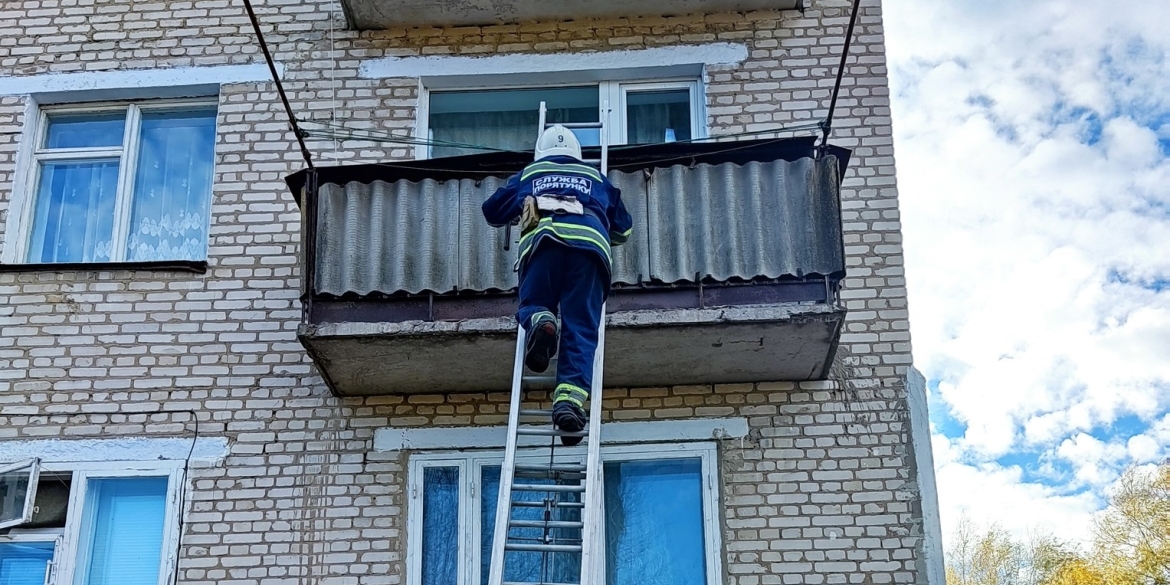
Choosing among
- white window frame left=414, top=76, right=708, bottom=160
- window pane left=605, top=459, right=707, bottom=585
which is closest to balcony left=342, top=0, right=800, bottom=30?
white window frame left=414, top=76, right=708, bottom=160

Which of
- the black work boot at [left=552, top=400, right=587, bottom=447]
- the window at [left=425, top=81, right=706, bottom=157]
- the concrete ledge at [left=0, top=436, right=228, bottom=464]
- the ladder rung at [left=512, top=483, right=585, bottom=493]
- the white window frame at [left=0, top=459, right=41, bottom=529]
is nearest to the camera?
the black work boot at [left=552, top=400, right=587, bottom=447]

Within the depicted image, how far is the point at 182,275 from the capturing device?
665cm

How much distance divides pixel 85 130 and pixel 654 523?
4.45 m

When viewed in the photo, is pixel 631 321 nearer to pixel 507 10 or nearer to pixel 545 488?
pixel 545 488

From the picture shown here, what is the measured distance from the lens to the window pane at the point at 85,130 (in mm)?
7434

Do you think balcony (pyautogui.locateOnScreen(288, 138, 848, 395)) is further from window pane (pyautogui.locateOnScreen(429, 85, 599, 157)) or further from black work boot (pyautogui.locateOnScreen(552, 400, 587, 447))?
window pane (pyautogui.locateOnScreen(429, 85, 599, 157))

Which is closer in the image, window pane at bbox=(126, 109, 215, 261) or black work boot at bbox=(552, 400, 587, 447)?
black work boot at bbox=(552, 400, 587, 447)

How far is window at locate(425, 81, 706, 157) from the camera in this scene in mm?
7273

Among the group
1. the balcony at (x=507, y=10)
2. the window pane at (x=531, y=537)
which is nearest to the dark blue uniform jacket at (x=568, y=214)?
the window pane at (x=531, y=537)

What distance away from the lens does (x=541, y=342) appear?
473 centimetres

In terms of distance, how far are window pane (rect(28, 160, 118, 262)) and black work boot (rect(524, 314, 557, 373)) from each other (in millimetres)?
3461

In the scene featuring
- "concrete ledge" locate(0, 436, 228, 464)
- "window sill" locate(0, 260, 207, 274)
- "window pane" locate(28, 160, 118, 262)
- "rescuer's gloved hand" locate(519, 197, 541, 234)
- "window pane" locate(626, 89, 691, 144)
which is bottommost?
"concrete ledge" locate(0, 436, 228, 464)

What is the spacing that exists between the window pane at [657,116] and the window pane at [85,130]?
3.26 m

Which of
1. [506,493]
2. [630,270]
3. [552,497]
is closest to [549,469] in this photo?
[506,493]
